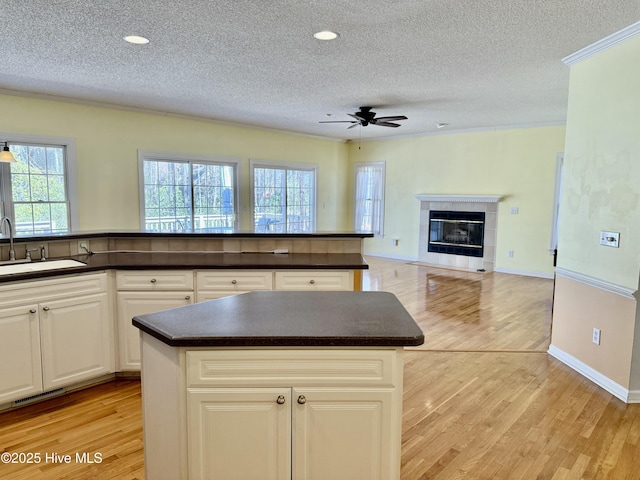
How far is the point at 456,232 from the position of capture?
8039 millimetres

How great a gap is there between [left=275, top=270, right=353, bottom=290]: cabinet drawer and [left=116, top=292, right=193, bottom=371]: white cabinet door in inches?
26.6

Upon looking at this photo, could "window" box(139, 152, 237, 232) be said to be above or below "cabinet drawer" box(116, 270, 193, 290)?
above

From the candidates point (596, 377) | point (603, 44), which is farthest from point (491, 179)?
point (596, 377)

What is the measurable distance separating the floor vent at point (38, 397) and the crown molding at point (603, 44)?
180 inches

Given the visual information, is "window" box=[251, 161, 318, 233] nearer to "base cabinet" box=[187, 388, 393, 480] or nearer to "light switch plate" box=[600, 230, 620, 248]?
"light switch plate" box=[600, 230, 620, 248]

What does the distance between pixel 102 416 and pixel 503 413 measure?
2543mm

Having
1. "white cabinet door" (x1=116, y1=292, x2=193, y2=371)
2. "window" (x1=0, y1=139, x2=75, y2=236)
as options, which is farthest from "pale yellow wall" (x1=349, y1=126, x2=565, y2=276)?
"white cabinet door" (x1=116, y1=292, x2=193, y2=371)

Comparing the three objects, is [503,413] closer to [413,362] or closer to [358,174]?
[413,362]

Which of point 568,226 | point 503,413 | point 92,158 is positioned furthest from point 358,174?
point 503,413

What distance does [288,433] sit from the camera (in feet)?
5.17

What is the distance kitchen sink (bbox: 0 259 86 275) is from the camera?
285 cm

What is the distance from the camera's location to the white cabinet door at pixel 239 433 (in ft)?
5.11

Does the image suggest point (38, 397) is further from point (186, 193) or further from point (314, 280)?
point (186, 193)

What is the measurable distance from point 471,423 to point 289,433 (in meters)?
1.52
